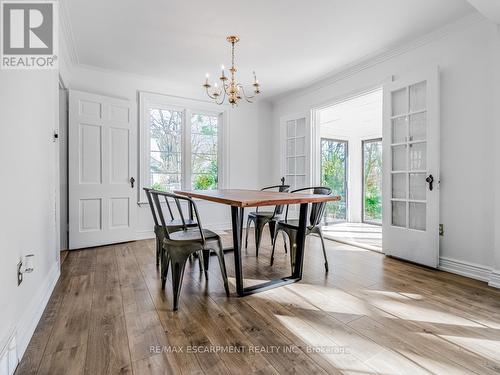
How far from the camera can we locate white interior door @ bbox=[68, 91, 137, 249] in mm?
3535

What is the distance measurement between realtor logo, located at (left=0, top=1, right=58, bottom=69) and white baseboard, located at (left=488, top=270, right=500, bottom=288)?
3.76m

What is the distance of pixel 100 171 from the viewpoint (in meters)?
3.71

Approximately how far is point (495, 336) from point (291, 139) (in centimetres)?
388

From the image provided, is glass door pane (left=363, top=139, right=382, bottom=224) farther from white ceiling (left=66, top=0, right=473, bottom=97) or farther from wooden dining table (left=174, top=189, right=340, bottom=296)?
wooden dining table (left=174, top=189, right=340, bottom=296)

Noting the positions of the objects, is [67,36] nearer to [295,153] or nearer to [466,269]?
[295,153]

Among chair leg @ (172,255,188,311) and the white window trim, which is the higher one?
the white window trim

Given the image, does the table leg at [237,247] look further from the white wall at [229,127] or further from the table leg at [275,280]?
the white wall at [229,127]

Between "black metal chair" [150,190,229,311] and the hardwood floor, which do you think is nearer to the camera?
the hardwood floor

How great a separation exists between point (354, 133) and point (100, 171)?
5197mm

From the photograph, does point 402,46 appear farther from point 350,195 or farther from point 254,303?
point 350,195

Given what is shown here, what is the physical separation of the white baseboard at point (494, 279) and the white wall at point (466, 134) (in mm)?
140

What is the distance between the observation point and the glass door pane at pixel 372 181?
6.00m

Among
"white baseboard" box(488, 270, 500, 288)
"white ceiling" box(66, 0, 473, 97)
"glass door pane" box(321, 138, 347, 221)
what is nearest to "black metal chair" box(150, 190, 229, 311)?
"white ceiling" box(66, 0, 473, 97)

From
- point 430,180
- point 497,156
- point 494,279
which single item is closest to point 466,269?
point 494,279
